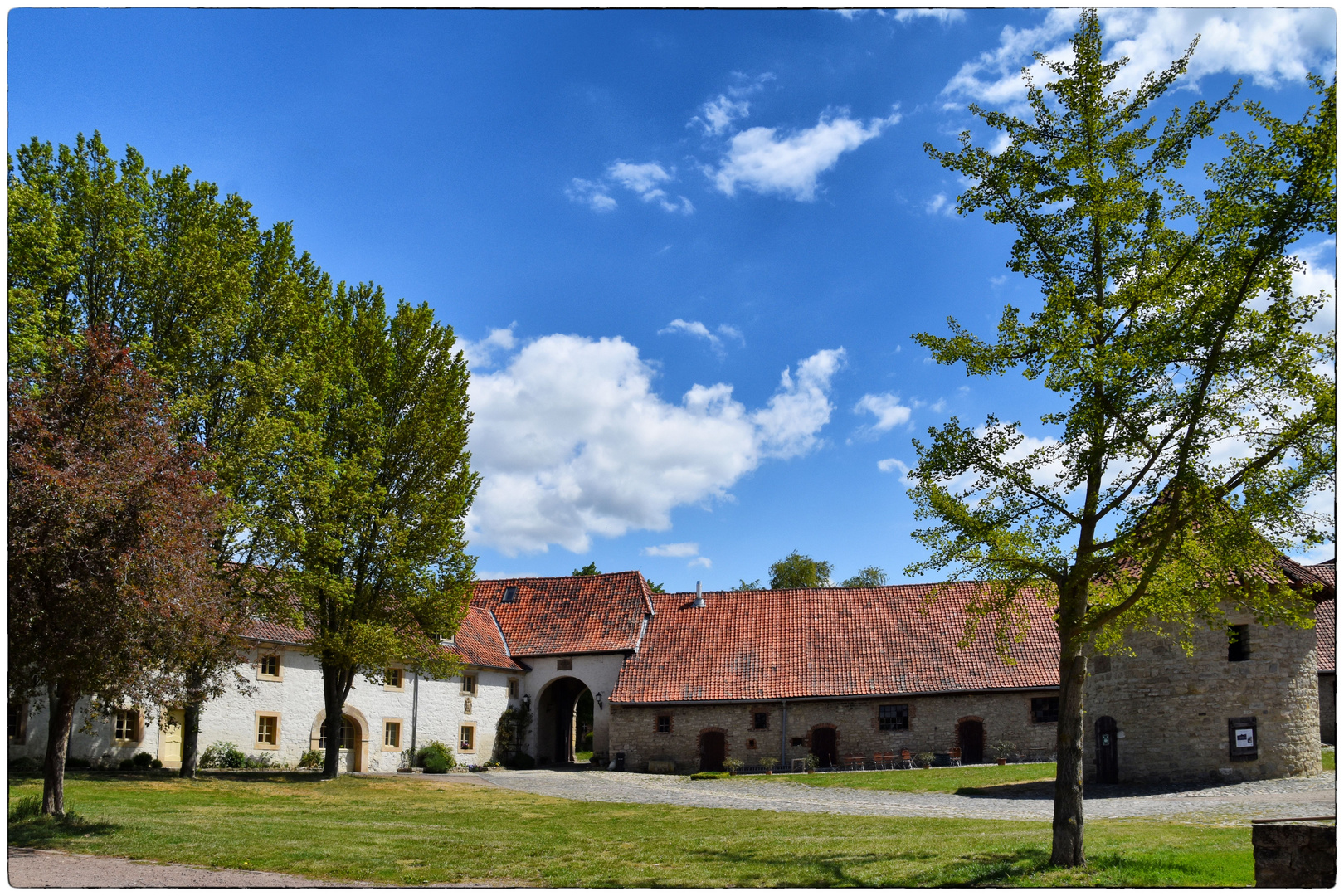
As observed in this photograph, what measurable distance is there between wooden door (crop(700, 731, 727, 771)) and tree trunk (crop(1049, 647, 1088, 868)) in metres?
23.5

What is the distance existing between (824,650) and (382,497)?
60.5 feet

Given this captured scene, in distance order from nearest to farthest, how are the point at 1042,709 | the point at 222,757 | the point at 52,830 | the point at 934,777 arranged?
the point at 52,830, the point at 222,757, the point at 934,777, the point at 1042,709

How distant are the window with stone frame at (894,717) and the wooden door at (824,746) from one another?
1.72 meters

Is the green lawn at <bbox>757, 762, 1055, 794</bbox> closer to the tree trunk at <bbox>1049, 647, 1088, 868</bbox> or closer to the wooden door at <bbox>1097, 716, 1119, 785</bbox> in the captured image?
the wooden door at <bbox>1097, 716, 1119, 785</bbox>

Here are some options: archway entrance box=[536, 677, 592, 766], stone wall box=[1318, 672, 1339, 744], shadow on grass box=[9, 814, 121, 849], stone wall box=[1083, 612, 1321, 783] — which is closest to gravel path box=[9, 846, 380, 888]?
shadow on grass box=[9, 814, 121, 849]

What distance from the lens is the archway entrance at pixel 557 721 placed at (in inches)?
1601

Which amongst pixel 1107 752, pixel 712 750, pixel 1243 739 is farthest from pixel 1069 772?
pixel 712 750

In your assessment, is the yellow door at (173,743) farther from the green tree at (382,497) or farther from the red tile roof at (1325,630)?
the red tile roof at (1325,630)

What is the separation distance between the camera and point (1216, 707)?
22.9 metres

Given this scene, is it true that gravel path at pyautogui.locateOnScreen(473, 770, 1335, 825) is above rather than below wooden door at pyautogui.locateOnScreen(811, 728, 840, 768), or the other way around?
above

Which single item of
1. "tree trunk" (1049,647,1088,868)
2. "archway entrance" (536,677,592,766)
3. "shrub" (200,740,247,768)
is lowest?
"archway entrance" (536,677,592,766)

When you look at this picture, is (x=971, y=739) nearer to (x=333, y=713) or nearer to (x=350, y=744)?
(x=333, y=713)

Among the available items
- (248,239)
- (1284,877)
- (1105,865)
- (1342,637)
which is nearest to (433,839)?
(1105,865)

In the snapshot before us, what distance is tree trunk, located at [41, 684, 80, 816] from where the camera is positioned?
1355 cm
